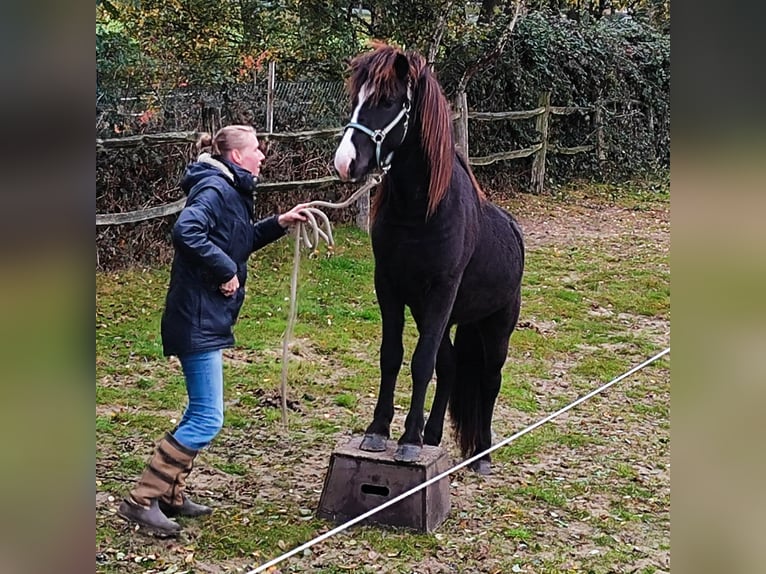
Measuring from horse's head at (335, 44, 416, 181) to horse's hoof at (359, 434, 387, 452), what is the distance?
991 millimetres

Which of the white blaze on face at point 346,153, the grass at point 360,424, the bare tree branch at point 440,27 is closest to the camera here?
the white blaze on face at point 346,153

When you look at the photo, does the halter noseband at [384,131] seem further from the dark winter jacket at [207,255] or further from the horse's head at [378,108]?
the dark winter jacket at [207,255]

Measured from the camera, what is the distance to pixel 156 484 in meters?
2.70

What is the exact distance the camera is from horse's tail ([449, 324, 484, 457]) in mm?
3439

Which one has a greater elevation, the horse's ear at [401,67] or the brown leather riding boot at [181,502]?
the horse's ear at [401,67]

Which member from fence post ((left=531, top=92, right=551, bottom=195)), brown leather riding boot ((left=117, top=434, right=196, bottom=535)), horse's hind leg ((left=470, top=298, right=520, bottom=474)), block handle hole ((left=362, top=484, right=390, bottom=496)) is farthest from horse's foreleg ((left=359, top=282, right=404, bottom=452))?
fence post ((left=531, top=92, right=551, bottom=195))

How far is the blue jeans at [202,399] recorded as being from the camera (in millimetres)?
2561

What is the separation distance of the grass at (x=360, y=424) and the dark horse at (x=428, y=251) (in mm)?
348

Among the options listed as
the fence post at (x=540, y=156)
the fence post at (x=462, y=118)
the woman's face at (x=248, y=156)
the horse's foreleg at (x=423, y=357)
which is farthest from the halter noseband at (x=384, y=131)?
the fence post at (x=540, y=156)

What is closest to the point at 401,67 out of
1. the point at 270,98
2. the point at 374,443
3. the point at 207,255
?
the point at 207,255

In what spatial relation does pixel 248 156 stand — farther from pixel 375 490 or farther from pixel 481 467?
pixel 481 467

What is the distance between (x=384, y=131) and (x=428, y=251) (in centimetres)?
45
